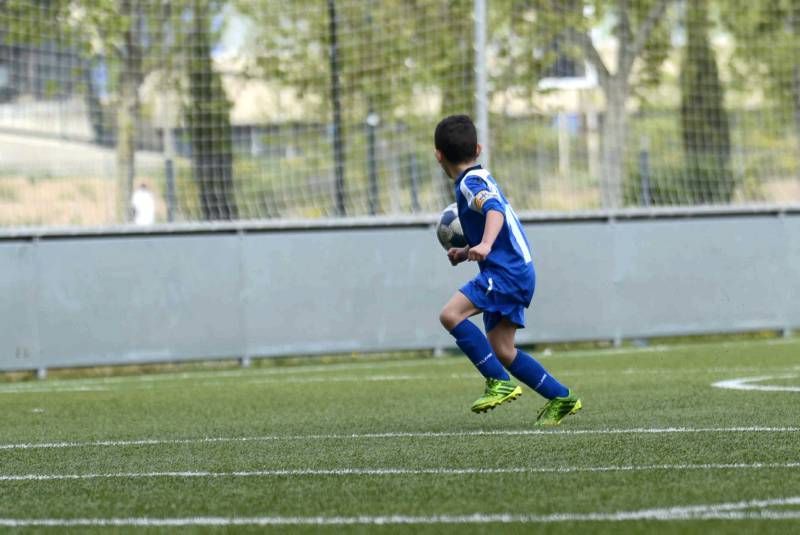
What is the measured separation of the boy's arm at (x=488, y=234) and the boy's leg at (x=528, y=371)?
1.71ft

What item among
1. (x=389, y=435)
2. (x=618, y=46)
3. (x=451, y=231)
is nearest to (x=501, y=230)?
(x=451, y=231)

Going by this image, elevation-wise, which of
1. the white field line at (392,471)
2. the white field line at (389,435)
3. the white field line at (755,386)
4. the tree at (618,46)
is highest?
the tree at (618,46)

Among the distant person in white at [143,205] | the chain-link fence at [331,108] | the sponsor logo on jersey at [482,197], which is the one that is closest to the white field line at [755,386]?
the sponsor logo on jersey at [482,197]

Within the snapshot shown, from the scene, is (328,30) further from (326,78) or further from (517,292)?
(517,292)

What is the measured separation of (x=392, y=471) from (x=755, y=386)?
15.3 feet

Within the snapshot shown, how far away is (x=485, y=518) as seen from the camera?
16.4ft

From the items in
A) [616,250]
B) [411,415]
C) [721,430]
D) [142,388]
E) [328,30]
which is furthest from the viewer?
[328,30]

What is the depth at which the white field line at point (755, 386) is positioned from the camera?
9.98m

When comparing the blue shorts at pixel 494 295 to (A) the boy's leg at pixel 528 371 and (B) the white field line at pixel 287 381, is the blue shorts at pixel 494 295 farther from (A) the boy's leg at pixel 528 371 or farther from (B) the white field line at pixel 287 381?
(B) the white field line at pixel 287 381

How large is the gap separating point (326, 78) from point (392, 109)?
33.1 inches

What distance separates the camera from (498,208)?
25.2 ft

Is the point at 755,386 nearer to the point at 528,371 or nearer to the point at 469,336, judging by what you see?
the point at 528,371

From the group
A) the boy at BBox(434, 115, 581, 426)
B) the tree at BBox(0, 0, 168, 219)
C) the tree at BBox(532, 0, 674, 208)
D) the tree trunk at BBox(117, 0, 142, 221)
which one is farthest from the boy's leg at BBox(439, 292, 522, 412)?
the tree at BBox(532, 0, 674, 208)

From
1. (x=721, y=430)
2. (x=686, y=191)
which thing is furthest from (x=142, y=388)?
(x=686, y=191)
